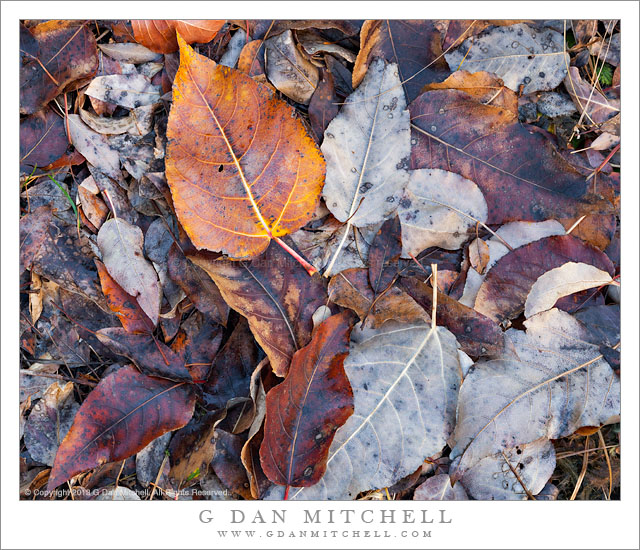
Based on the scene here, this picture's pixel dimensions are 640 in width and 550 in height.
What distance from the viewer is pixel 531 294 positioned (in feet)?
4.05

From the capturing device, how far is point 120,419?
1192 millimetres

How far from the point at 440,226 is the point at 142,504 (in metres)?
1.05

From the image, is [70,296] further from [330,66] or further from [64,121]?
[330,66]

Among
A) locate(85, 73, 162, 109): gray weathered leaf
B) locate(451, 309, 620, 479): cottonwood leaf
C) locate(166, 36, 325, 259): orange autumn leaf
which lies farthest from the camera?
locate(85, 73, 162, 109): gray weathered leaf

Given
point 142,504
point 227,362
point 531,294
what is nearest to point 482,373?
point 531,294

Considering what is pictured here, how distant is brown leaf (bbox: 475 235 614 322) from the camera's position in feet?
4.09

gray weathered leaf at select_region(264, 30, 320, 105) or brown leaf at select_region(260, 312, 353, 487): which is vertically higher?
gray weathered leaf at select_region(264, 30, 320, 105)

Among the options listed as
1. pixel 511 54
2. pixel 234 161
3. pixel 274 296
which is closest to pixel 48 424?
pixel 274 296

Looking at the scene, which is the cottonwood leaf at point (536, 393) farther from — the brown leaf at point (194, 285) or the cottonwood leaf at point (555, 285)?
the brown leaf at point (194, 285)

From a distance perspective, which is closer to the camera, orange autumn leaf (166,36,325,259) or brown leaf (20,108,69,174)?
orange autumn leaf (166,36,325,259)

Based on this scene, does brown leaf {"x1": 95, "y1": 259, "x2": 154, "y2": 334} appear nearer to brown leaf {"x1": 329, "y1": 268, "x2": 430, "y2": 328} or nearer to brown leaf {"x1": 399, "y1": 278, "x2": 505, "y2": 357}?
brown leaf {"x1": 329, "y1": 268, "x2": 430, "y2": 328}

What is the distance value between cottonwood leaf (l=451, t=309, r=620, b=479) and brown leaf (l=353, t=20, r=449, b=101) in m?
0.68

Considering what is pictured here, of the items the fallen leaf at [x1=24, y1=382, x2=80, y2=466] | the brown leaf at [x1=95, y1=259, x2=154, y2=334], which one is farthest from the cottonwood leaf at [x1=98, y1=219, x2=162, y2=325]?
the fallen leaf at [x1=24, y1=382, x2=80, y2=466]

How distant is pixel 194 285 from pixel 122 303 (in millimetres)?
193
